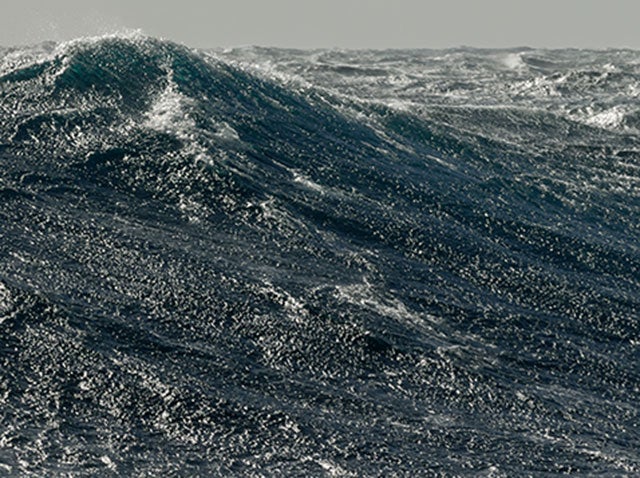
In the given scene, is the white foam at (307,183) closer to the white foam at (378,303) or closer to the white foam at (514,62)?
the white foam at (378,303)

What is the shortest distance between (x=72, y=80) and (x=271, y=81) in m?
7.72

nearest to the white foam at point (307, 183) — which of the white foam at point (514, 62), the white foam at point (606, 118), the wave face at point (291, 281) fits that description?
the wave face at point (291, 281)

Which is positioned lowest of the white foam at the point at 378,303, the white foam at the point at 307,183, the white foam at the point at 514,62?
the white foam at the point at 378,303

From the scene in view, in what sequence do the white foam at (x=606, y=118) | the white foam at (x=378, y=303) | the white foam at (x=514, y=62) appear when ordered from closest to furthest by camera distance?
the white foam at (x=378, y=303)
the white foam at (x=606, y=118)
the white foam at (x=514, y=62)

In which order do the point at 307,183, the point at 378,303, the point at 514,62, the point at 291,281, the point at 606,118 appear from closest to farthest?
the point at 378,303, the point at 291,281, the point at 307,183, the point at 606,118, the point at 514,62

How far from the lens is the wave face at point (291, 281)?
15.2 metres

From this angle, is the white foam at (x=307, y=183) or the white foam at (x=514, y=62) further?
the white foam at (x=514, y=62)

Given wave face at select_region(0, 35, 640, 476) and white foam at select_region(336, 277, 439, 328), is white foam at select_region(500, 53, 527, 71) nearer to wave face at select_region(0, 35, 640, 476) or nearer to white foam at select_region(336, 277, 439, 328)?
wave face at select_region(0, 35, 640, 476)

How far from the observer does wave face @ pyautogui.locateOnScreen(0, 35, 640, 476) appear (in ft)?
49.9

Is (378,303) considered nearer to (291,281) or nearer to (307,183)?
(291,281)

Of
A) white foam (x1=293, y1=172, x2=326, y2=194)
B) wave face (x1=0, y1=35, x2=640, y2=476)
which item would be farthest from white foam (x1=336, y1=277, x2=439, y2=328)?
white foam (x1=293, y1=172, x2=326, y2=194)

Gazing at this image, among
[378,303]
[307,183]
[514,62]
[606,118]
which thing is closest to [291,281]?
[378,303]

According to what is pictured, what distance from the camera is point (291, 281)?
20703mm

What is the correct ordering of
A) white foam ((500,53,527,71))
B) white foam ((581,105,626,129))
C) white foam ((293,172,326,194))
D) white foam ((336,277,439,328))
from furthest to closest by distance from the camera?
1. white foam ((500,53,527,71))
2. white foam ((581,105,626,129))
3. white foam ((293,172,326,194))
4. white foam ((336,277,439,328))
